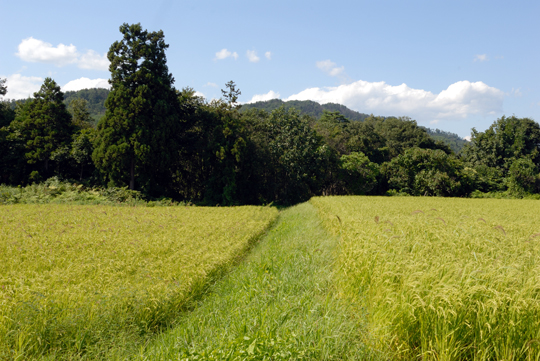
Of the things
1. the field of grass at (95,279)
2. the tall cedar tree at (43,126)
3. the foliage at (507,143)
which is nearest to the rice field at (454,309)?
the field of grass at (95,279)

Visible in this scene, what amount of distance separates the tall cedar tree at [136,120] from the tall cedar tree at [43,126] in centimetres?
482

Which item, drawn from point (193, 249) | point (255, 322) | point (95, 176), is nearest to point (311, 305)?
point (255, 322)

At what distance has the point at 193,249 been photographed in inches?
307

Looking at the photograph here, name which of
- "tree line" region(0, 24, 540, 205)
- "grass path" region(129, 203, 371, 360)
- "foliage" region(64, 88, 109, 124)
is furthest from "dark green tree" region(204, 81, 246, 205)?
"foliage" region(64, 88, 109, 124)

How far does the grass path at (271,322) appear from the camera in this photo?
9.76ft

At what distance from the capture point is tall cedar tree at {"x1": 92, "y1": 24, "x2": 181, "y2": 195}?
20.9 m

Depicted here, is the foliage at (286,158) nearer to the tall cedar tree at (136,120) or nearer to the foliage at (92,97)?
the tall cedar tree at (136,120)

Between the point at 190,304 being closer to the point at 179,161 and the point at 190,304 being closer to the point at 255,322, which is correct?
the point at 255,322

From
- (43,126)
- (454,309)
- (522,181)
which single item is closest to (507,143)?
(522,181)

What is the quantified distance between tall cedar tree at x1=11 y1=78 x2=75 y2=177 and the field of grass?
15211 millimetres

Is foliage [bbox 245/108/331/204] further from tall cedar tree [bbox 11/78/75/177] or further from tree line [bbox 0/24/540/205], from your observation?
tall cedar tree [bbox 11/78/75/177]

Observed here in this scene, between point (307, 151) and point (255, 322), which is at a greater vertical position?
point (307, 151)

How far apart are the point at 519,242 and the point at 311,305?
11.7 feet

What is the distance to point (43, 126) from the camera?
77.4ft
